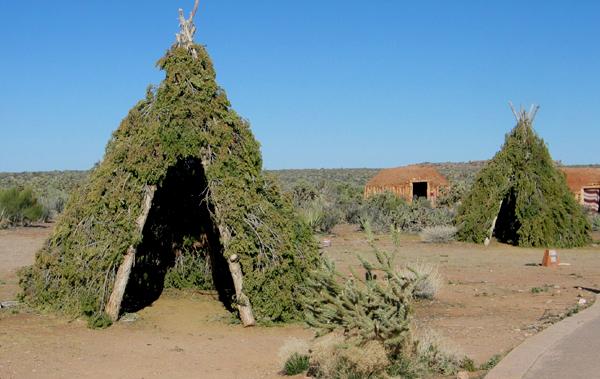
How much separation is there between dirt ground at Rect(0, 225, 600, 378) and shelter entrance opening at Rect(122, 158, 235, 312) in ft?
1.52

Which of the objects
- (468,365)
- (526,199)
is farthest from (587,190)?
(468,365)

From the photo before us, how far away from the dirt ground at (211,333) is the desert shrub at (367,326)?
43 centimetres

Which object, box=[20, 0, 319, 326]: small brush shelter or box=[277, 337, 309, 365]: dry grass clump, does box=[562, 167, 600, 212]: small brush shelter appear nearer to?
box=[20, 0, 319, 326]: small brush shelter

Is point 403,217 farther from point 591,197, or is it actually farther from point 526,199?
point 591,197

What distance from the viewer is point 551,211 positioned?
22.5m

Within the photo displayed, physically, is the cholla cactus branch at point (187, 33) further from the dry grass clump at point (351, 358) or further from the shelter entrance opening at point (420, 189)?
the shelter entrance opening at point (420, 189)

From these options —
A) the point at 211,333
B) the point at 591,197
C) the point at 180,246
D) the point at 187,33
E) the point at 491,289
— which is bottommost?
the point at 211,333

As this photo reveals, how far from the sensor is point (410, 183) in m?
43.0

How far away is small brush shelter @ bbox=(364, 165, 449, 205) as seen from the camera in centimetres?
4278

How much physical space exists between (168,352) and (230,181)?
8.91 ft

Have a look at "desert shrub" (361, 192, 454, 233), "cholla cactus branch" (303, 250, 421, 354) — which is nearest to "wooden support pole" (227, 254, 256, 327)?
"cholla cactus branch" (303, 250, 421, 354)

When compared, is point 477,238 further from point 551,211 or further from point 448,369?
point 448,369

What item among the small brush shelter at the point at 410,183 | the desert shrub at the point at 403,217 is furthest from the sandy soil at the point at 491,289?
the small brush shelter at the point at 410,183

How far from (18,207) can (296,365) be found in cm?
2266
